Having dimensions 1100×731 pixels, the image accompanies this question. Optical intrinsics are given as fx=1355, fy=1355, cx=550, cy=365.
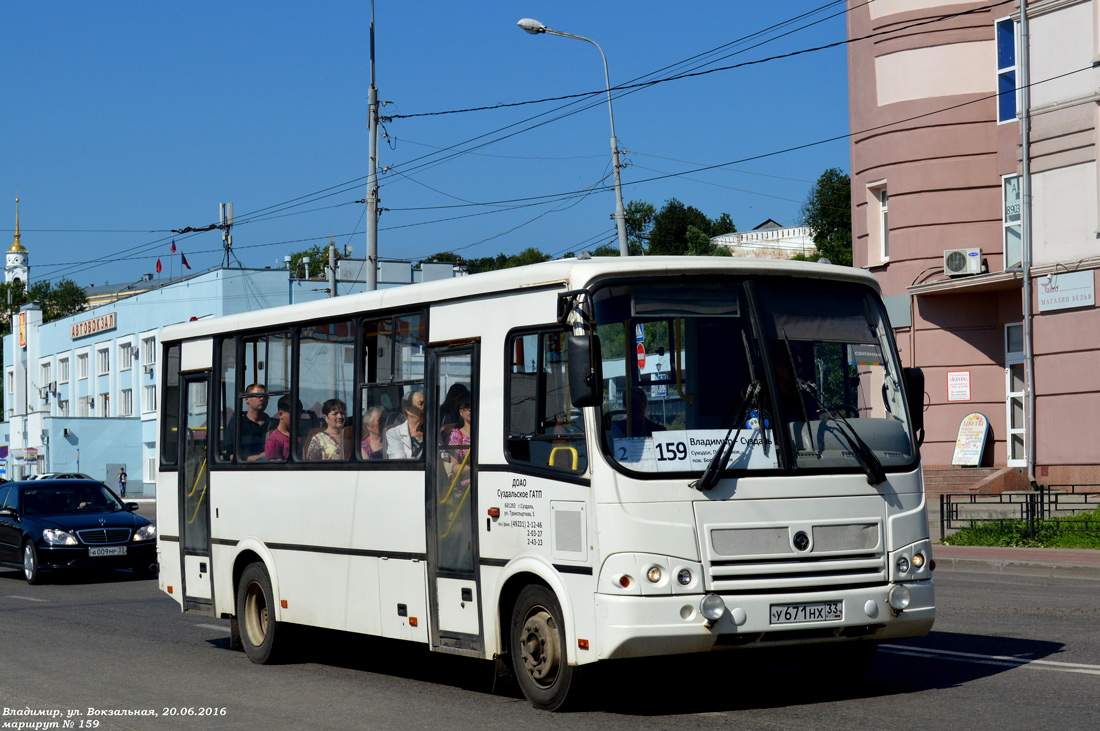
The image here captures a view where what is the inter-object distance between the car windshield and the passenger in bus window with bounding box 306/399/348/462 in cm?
1244

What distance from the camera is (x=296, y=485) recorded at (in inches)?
428

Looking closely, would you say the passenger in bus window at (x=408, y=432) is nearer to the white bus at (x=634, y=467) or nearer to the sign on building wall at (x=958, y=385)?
the white bus at (x=634, y=467)

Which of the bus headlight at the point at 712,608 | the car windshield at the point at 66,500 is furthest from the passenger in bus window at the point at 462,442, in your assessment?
the car windshield at the point at 66,500

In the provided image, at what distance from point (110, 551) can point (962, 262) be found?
18255 mm

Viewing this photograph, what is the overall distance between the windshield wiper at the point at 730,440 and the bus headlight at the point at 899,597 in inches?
51.3

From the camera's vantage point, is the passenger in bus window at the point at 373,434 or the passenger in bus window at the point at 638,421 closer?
the passenger in bus window at the point at 638,421

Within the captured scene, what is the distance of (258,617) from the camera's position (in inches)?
455

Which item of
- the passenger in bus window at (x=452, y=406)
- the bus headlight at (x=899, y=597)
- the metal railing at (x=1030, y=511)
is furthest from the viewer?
the metal railing at (x=1030, y=511)

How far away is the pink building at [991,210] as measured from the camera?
26953mm

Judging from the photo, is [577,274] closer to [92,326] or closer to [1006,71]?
[1006,71]

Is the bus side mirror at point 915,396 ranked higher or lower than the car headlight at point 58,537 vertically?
higher

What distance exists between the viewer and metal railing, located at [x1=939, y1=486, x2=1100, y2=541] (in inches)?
878

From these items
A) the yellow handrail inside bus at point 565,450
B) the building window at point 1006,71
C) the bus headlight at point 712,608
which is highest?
the building window at point 1006,71

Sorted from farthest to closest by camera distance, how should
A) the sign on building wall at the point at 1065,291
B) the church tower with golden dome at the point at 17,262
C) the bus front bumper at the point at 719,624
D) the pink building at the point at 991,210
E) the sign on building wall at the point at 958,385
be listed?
1. the church tower with golden dome at the point at 17,262
2. the sign on building wall at the point at 958,385
3. the pink building at the point at 991,210
4. the sign on building wall at the point at 1065,291
5. the bus front bumper at the point at 719,624
